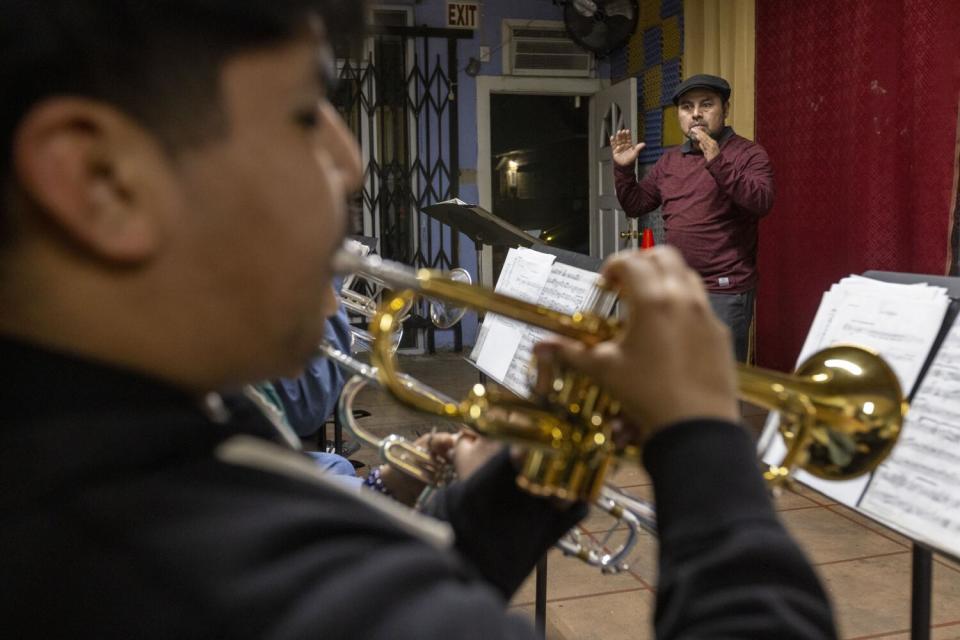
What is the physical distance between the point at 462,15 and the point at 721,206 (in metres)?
3.58

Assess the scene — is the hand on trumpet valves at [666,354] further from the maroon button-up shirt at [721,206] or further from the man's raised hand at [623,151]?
the man's raised hand at [623,151]

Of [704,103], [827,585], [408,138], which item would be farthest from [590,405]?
[408,138]

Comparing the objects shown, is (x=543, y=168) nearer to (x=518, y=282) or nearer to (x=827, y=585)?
(x=518, y=282)

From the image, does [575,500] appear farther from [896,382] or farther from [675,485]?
[896,382]

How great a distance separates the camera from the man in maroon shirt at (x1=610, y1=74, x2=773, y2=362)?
3822 mm

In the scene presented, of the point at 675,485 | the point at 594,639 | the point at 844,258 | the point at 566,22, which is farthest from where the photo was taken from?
the point at 566,22

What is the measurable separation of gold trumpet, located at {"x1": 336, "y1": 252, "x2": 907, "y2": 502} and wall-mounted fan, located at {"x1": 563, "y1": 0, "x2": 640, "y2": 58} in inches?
227

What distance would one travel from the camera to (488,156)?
277 inches

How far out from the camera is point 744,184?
379 cm

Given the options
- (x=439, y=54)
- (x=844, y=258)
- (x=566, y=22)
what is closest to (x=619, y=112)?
(x=566, y=22)

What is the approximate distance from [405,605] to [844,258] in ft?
14.2

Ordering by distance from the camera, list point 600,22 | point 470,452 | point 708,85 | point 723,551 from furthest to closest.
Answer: point 600,22
point 708,85
point 470,452
point 723,551

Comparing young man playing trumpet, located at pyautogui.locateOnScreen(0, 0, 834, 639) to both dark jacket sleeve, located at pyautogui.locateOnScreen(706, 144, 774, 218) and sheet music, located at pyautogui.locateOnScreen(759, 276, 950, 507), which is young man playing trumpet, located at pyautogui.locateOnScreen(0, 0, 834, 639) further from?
dark jacket sleeve, located at pyautogui.locateOnScreen(706, 144, 774, 218)

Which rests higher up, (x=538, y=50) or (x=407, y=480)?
(x=538, y=50)
